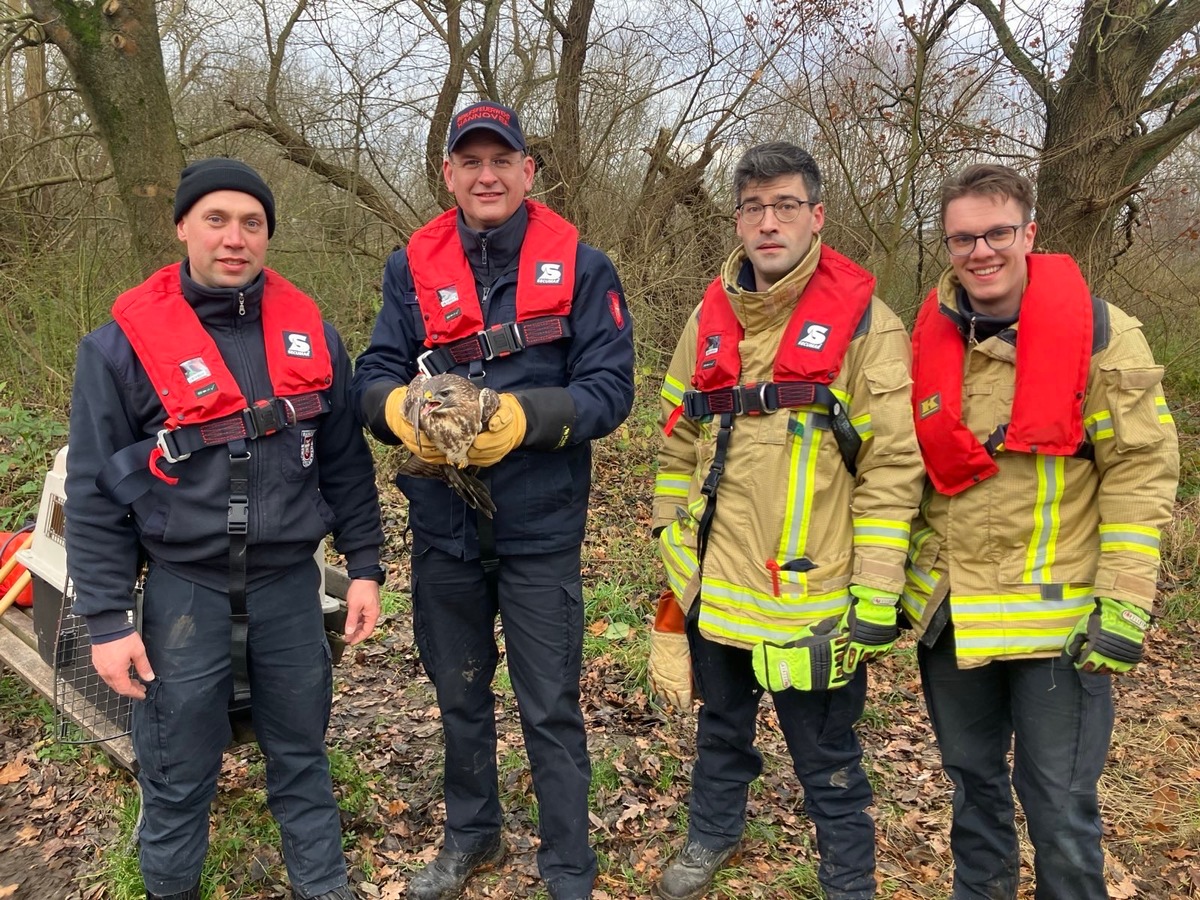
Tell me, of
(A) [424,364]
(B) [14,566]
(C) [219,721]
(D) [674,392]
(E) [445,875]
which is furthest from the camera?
(B) [14,566]

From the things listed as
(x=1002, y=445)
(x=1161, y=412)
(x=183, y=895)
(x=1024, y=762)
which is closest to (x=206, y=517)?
(x=183, y=895)

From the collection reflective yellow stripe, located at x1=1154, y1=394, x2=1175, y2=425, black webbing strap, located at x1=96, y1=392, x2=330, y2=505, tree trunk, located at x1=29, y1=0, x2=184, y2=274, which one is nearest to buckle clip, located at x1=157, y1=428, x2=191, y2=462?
black webbing strap, located at x1=96, y1=392, x2=330, y2=505

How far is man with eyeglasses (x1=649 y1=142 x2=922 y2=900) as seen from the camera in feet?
8.16

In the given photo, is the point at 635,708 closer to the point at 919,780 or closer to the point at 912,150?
the point at 919,780

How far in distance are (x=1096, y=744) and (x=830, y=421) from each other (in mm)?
1230

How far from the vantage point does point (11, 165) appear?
7.26m

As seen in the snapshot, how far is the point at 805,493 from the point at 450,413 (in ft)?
3.75

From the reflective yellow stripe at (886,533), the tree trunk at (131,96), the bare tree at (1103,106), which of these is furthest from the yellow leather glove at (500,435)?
the bare tree at (1103,106)

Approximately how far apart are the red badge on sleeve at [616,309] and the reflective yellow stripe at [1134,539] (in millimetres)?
1634

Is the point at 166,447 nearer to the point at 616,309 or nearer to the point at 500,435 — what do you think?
the point at 500,435

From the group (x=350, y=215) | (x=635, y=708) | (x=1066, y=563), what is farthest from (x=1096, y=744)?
(x=350, y=215)

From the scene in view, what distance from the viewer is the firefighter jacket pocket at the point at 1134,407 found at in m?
2.22

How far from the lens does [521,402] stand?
249 centimetres

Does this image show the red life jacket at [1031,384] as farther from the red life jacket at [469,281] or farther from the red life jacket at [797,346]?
the red life jacket at [469,281]
